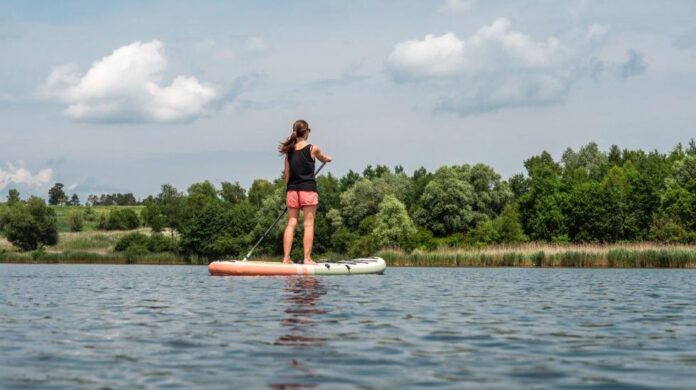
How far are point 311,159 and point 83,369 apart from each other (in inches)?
486

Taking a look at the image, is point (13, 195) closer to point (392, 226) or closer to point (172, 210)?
point (172, 210)

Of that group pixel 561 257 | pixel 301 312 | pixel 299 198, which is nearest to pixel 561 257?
pixel 561 257

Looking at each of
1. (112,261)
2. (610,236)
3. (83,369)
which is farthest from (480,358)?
(610,236)

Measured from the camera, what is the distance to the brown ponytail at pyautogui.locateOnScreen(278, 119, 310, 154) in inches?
704

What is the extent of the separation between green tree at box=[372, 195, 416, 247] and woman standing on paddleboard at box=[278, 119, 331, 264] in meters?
57.8

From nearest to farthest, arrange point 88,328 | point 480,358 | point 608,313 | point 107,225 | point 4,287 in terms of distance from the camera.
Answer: point 480,358, point 88,328, point 608,313, point 4,287, point 107,225

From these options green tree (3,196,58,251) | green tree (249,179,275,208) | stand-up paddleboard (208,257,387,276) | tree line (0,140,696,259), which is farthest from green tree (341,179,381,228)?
stand-up paddleboard (208,257,387,276)

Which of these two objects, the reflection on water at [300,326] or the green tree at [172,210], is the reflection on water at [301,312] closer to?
the reflection on water at [300,326]

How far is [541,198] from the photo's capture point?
278 ft

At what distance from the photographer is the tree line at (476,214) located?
75750 mm

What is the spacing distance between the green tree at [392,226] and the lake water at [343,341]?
64.2m

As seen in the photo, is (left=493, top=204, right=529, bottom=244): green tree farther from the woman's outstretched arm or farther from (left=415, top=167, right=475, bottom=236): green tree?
the woman's outstretched arm

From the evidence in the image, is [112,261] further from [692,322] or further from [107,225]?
[107,225]

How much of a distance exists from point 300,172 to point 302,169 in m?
0.08
